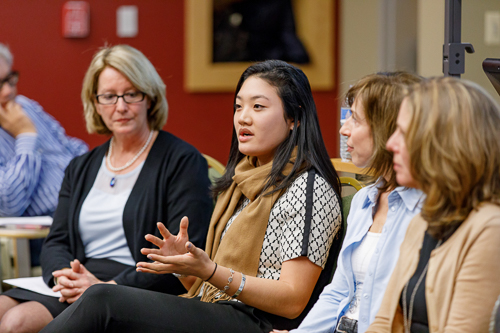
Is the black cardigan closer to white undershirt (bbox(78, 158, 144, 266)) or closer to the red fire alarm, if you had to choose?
white undershirt (bbox(78, 158, 144, 266))

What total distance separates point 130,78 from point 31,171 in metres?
0.78

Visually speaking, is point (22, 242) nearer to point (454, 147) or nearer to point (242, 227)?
point (242, 227)

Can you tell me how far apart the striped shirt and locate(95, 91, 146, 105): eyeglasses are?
656mm

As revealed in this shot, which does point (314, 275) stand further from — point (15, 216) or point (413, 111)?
point (15, 216)

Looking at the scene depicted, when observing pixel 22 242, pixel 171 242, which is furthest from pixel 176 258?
pixel 22 242

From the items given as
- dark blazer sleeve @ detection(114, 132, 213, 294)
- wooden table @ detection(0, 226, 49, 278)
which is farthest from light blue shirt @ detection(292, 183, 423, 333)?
wooden table @ detection(0, 226, 49, 278)

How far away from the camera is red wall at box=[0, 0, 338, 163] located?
390 centimetres

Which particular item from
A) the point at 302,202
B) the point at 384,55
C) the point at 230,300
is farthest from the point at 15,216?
the point at 384,55

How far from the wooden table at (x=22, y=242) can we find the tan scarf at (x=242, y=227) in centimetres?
84

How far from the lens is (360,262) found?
1.35 meters

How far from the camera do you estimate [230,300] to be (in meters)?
1.57

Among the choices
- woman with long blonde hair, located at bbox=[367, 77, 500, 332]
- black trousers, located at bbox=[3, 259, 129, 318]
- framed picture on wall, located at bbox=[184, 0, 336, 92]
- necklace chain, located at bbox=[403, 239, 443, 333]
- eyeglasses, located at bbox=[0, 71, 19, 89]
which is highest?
framed picture on wall, located at bbox=[184, 0, 336, 92]

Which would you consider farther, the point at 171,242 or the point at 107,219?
the point at 107,219

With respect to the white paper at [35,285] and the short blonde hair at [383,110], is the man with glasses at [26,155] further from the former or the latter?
the short blonde hair at [383,110]
